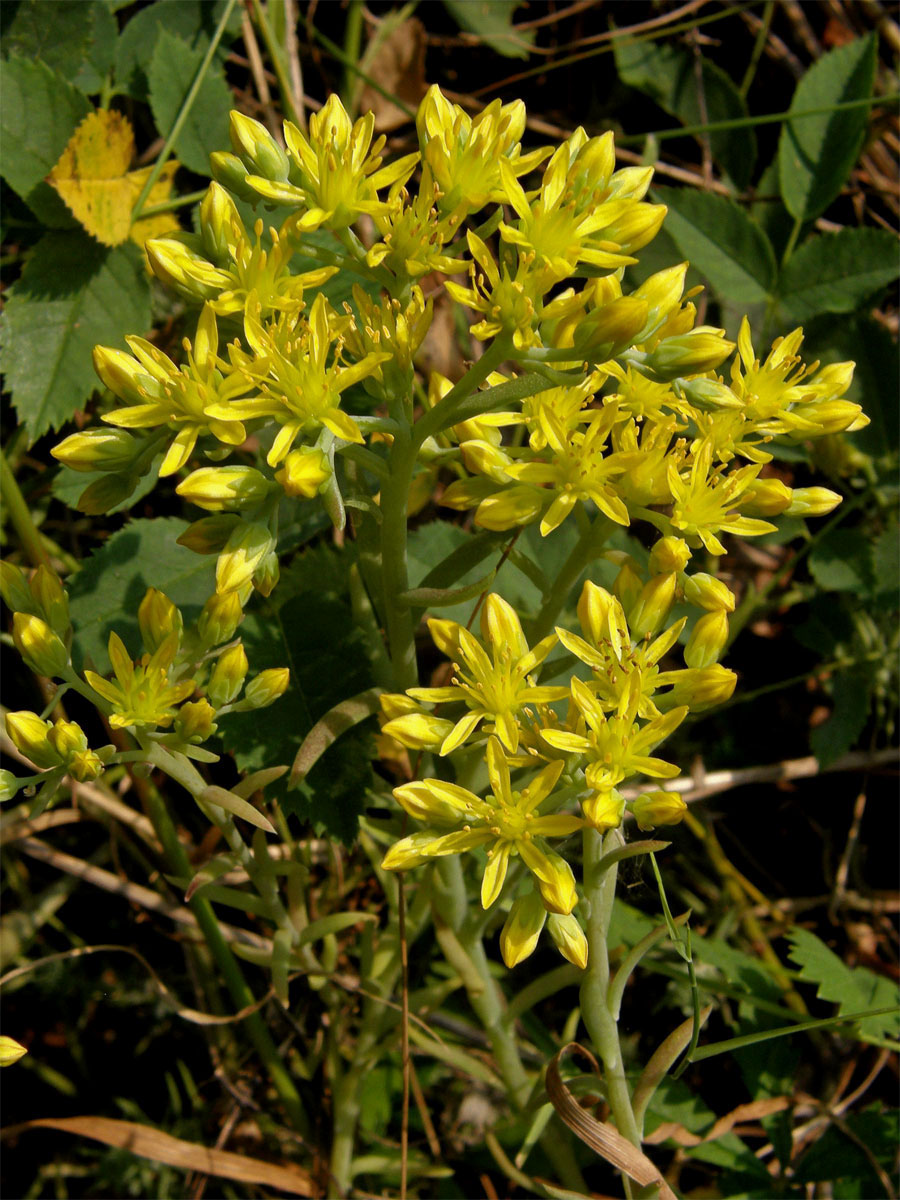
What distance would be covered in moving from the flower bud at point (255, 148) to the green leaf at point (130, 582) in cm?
64

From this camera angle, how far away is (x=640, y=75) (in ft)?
9.32

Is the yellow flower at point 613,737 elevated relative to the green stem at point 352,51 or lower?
lower

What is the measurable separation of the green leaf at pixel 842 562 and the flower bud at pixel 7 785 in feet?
5.52

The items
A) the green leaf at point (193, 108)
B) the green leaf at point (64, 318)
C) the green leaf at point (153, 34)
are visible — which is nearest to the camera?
the green leaf at point (64, 318)

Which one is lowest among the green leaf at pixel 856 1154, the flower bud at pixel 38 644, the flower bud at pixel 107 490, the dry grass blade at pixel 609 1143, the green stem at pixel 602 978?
the green leaf at pixel 856 1154

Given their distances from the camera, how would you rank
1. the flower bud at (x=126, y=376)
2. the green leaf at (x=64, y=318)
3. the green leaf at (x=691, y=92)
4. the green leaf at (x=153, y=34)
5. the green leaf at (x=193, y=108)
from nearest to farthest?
the flower bud at (x=126, y=376) → the green leaf at (x=64, y=318) → the green leaf at (x=193, y=108) → the green leaf at (x=153, y=34) → the green leaf at (x=691, y=92)

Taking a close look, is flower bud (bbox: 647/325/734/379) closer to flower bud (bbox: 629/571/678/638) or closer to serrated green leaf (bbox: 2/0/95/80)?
flower bud (bbox: 629/571/678/638)

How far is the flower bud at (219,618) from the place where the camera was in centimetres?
138

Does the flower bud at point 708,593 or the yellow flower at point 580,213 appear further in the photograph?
the flower bud at point 708,593

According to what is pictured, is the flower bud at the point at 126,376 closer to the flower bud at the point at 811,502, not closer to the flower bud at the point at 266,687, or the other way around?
the flower bud at the point at 266,687

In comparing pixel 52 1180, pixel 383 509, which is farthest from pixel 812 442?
pixel 52 1180

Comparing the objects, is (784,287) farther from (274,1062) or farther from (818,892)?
(274,1062)

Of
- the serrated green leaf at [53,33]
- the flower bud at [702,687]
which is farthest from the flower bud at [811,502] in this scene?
the serrated green leaf at [53,33]

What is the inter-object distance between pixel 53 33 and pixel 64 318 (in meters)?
0.59
